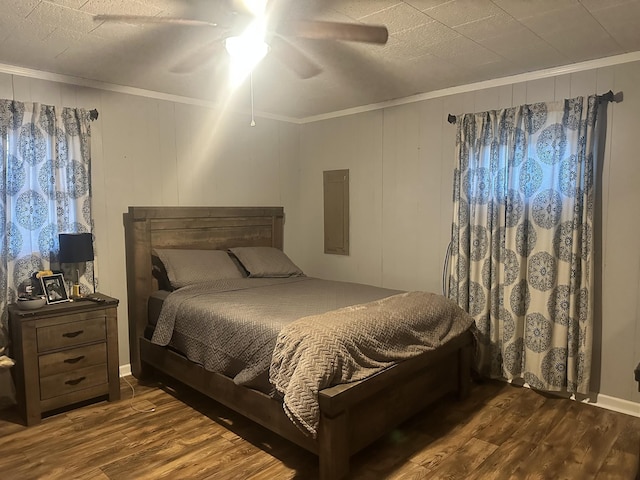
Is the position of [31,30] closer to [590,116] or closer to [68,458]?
[68,458]

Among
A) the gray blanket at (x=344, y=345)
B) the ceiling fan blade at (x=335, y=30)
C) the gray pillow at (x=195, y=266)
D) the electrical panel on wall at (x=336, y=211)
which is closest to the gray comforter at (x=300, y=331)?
the gray blanket at (x=344, y=345)

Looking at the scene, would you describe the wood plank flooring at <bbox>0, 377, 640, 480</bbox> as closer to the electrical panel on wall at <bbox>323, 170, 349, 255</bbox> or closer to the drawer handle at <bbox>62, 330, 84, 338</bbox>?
the drawer handle at <bbox>62, 330, 84, 338</bbox>

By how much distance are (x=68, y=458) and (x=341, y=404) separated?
1588mm

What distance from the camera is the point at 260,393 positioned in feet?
8.24

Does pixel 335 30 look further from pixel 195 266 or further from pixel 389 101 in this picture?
pixel 195 266

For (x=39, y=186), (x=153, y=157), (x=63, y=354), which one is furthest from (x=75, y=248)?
(x=153, y=157)

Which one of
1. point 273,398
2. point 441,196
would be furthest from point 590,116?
point 273,398

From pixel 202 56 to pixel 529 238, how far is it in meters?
2.55

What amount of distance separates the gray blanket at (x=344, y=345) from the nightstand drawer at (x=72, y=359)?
4.93ft

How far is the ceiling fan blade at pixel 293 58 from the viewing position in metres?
2.55

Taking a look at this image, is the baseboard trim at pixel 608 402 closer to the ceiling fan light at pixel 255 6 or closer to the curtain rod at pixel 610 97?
the curtain rod at pixel 610 97

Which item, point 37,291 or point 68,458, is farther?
point 37,291

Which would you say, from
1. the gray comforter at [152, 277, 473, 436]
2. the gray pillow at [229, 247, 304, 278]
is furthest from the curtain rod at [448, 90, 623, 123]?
the gray pillow at [229, 247, 304, 278]

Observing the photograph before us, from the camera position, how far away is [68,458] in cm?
248
